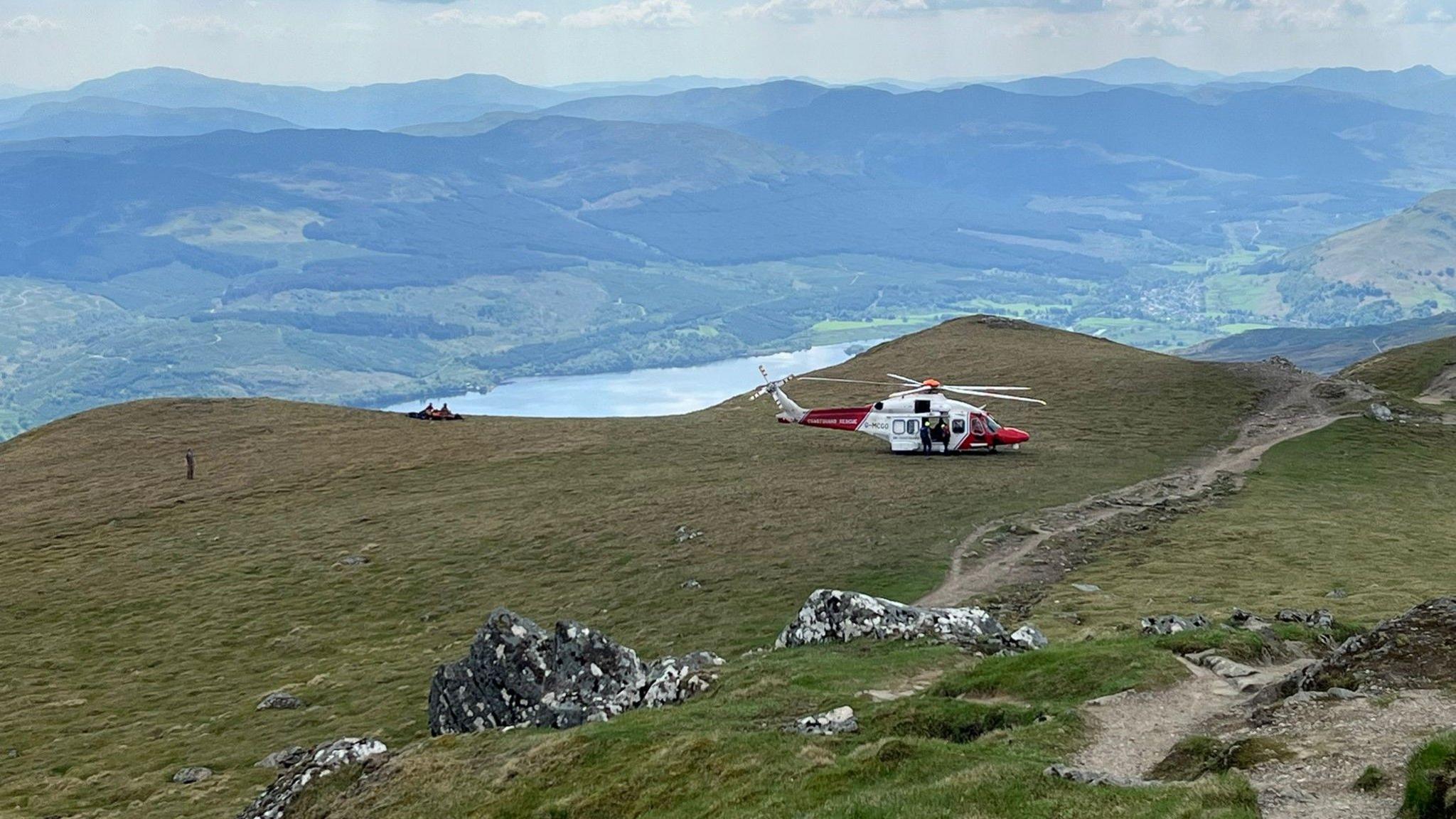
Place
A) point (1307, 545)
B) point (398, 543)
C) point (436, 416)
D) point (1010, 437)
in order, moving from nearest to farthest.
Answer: point (1307, 545)
point (398, 543)
point (1010, 437)
point (436, 416)

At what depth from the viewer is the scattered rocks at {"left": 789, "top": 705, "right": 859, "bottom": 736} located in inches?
999

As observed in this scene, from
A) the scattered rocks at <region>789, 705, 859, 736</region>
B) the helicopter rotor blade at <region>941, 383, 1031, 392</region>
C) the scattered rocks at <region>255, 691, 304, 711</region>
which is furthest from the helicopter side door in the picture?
the scattered rocks at <region>789, 705, 859, 736</region>

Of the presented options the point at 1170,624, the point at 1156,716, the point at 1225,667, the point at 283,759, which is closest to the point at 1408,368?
the point at 1170,624

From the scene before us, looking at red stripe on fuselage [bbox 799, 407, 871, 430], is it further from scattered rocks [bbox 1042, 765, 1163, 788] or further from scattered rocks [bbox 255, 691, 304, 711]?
scattered rocks [bbox 1042, 765, 1163, 788]

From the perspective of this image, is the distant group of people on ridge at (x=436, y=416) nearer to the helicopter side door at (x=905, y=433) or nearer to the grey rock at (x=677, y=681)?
the helicopter side door at (x=905, y=433)

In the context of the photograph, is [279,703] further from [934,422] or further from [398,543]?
A: [934,422]

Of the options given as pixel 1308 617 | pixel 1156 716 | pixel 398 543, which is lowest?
pixel 1308 617

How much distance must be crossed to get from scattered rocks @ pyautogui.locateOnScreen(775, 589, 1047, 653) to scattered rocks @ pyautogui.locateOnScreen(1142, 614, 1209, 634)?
267cm

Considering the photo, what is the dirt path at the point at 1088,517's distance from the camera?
44406mm

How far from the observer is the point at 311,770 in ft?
96.6

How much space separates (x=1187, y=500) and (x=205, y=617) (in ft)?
140

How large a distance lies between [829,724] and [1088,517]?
30345mm

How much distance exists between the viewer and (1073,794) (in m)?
18.9

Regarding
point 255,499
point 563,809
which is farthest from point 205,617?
point 563,809
